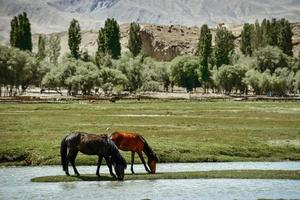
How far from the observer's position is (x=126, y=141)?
111ft

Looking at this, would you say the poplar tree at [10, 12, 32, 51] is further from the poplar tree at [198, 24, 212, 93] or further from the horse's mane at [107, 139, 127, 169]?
the horse's mane at [107, 139, 127, 169]

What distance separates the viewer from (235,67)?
18175 cm

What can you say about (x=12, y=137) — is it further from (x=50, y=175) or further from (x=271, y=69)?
(x=271, y=69)

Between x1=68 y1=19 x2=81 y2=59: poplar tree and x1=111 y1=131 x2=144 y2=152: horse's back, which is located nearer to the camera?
x1=111 y1=131 x2=144 y2=152: horse's back

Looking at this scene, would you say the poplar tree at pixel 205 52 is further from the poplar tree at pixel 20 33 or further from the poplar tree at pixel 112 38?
the poplar tree at pixel 20 33

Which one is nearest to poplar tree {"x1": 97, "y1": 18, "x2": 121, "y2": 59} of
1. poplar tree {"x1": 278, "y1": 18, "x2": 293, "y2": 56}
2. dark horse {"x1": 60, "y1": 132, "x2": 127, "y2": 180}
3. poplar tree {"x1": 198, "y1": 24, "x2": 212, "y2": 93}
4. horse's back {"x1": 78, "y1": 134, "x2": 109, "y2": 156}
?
poplar tree {"x1": 198, "y1": 24, "x2": 212, "y2": 93}

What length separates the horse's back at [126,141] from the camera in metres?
33.6

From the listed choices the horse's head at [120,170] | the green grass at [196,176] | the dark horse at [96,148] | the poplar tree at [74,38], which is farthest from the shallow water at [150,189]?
the poplar tree at [74,38]

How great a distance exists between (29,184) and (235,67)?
508 feet

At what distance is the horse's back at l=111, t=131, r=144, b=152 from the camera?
33625 millimetres

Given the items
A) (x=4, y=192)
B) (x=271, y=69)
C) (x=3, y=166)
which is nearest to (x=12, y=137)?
(x=3, y=166)

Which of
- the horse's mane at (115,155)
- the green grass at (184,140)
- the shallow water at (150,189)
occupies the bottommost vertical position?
the shallow water at (150,189)

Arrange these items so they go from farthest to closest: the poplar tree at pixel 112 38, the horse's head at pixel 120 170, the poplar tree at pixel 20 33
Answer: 1. the poplar tree at pixel 112 38
2. the poplar tree at pixel 20 33
3. the horse's head at pixel 120 170

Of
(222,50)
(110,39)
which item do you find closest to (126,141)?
(110,39)
